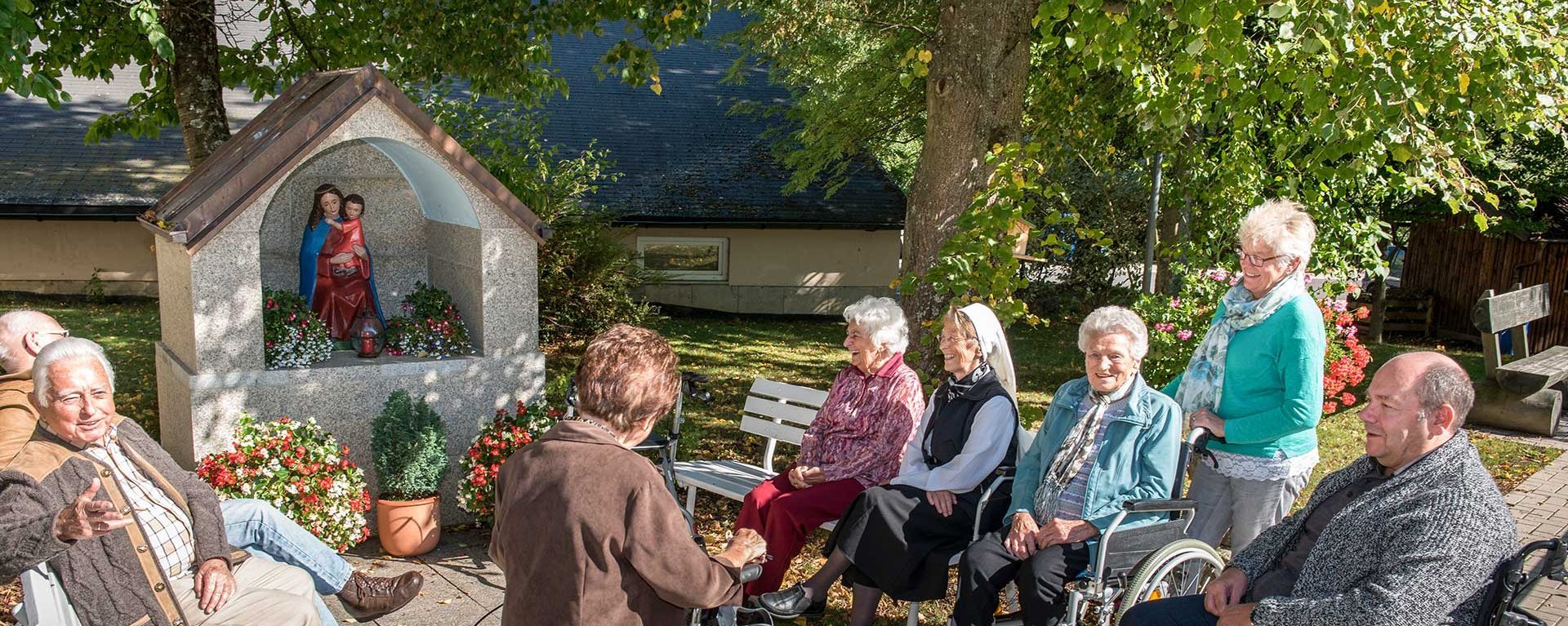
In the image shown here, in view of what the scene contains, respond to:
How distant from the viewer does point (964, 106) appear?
6766 mm

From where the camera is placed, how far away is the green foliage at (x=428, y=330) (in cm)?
625

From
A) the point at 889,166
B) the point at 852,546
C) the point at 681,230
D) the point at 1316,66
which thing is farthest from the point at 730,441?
the point at 889,166

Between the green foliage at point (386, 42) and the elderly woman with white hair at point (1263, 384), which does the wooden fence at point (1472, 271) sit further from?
the elderly woman with white hair at point (1263, 384)

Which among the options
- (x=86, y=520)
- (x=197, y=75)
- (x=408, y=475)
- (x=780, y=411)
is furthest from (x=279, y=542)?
(x=197, y=75)

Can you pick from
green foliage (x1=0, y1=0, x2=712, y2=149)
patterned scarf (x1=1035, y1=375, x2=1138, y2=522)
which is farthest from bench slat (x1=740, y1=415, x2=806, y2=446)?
green foliage (x1=0, y1=0, x2=712, y2=149)

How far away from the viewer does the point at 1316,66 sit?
21.1ft

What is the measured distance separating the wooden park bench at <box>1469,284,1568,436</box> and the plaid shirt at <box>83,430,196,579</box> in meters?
9.27

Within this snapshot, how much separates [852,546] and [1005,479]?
68cm

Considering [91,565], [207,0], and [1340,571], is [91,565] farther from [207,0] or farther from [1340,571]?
[207,0]

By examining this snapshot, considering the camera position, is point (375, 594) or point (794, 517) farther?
point (794, 517)

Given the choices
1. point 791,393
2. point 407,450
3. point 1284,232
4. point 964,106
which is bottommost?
point 407,450

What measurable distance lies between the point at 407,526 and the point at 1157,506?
3.61 metres

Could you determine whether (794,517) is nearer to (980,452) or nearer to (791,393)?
(980,452)

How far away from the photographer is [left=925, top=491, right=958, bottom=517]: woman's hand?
4.32 meters
